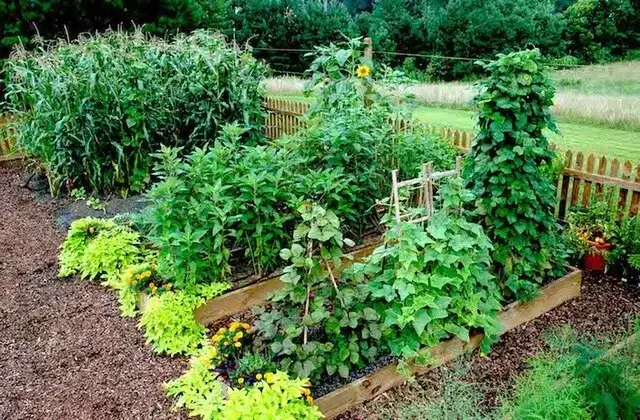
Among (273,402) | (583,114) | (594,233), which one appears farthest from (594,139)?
(273,402)

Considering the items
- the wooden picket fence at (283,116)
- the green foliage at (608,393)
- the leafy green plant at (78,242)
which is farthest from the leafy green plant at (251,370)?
the wooden picket fence at (283,116)

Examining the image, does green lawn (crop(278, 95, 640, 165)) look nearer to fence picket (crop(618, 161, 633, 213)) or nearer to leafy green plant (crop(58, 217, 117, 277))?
fence picket (crop(618, 161, 633, 213))

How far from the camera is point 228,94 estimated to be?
6.31 m

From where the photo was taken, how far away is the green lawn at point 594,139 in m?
6.64

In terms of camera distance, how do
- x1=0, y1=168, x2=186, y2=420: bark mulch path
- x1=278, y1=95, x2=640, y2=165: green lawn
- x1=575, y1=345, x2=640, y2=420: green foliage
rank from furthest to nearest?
1. x1=278, y1=95, x2=640, y2=165: green lawn
2. x1=0, y1=168, x2=186, y2=420: bark mulch path
3. x1=575, y1=345, x2=640, y2=420: green foliage

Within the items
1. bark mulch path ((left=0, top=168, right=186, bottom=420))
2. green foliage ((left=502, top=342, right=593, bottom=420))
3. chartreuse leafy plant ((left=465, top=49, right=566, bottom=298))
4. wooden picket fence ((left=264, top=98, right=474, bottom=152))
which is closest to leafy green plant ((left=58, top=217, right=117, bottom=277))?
bark mulch path ((left=0, top=168, right=186, bottom=420))

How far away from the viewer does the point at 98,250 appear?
4.33m

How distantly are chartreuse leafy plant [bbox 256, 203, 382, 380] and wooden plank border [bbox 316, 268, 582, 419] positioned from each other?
4.5 inches

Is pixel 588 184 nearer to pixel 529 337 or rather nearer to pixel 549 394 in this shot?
pixel 529 337

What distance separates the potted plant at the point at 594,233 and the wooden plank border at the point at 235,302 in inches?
77.2

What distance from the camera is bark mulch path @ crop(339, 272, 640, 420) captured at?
287 centimetres

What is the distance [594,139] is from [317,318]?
6317 mm

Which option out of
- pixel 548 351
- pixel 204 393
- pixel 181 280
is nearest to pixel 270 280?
pixel 181 280

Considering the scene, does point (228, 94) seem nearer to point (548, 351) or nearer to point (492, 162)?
point (492, 162)
